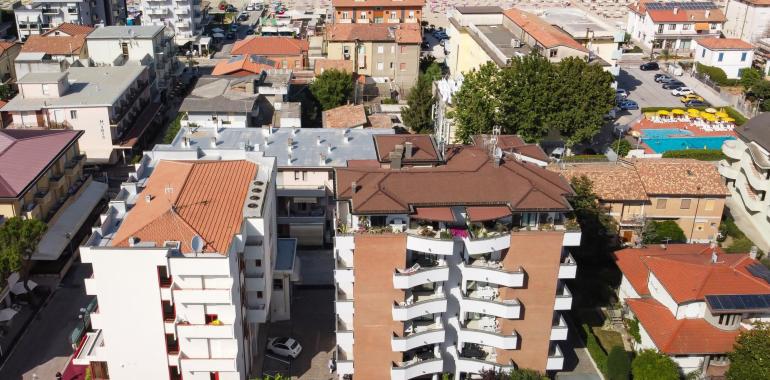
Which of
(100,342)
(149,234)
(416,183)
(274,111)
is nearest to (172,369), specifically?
(100,342)

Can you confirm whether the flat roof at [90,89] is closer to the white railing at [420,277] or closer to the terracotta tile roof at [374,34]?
the terracotta tile roof at [374,34]

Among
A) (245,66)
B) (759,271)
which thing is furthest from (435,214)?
(245,66)

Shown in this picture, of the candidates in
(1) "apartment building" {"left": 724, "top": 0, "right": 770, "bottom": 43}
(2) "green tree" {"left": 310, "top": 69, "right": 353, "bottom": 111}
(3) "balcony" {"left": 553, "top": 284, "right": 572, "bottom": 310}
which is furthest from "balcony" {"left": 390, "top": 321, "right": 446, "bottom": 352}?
(1) "apartment building" {"left": 724, "top": 0, "right": 770, "bottom": 43}

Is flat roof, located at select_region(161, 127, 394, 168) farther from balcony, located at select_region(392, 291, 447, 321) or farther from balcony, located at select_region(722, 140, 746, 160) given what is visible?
balcony, located at select_region(722, 140, 746, 160)

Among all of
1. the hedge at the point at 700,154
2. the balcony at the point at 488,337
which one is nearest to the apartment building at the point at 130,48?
the hedge at the point at 700,154

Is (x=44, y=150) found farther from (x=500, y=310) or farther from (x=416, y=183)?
(x=500, y=310)

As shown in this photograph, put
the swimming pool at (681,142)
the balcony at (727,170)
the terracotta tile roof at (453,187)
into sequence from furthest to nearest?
the swimming pool at (681,142), the balcony at (727,170), the terracotta tile roof at (453,187)
